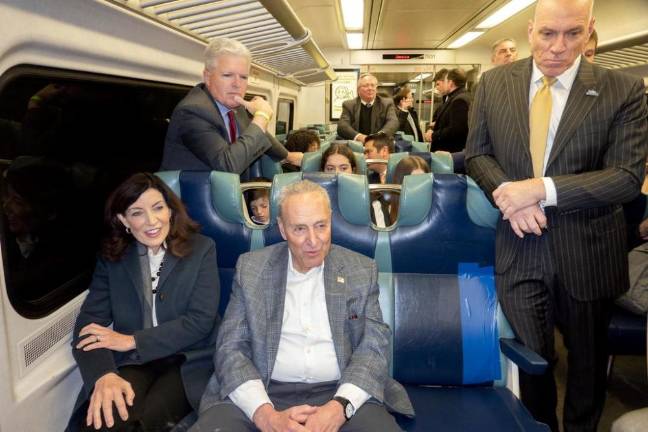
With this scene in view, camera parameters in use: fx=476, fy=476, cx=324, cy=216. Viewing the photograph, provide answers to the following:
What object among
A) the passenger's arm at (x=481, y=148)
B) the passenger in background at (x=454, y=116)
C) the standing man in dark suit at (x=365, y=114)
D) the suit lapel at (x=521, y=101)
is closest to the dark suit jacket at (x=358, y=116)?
the standing man in dark suit at (x=365, y=114)

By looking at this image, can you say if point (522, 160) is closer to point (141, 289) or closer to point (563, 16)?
point (563, 16)

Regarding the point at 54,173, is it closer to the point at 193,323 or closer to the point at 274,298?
the point at 193,323

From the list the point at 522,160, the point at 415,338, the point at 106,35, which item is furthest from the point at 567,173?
the point at 106,35

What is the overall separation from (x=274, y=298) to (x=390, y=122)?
454 cm

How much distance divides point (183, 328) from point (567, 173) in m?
1.68

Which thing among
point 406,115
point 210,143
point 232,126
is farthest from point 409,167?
point 406,115

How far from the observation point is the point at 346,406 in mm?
1719

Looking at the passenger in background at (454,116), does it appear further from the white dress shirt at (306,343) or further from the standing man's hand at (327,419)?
the standing man's hand at (327,419)

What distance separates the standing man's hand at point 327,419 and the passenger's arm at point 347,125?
4750 millimetres

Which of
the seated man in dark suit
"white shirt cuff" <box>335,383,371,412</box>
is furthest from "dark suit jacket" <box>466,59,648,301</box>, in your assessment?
"white shirt cuff" <box>335,383,371,412</box>

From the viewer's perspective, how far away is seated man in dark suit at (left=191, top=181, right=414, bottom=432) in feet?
5.93

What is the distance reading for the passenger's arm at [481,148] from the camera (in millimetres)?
1979

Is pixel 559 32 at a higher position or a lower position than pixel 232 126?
higher

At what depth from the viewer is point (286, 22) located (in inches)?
124
